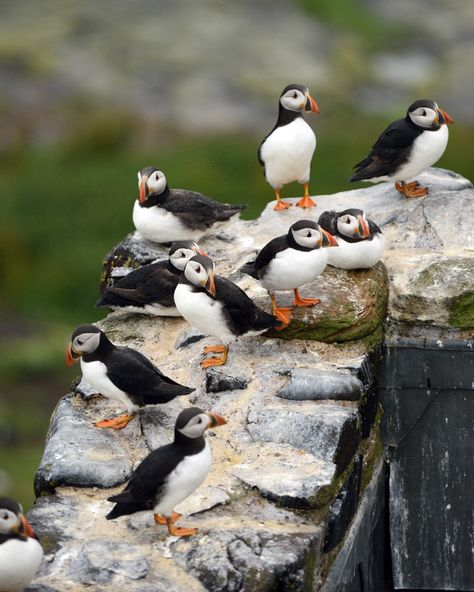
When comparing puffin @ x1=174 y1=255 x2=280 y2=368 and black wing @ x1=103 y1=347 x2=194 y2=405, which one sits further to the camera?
puffin @ x1=174 y1=255 x2=280 y2=368

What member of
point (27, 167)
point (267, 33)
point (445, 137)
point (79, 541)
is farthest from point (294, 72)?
point (79, 541)

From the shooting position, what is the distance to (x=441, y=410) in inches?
324

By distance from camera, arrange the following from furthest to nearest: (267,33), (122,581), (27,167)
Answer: (267,33)
(27,167)
(122,581)

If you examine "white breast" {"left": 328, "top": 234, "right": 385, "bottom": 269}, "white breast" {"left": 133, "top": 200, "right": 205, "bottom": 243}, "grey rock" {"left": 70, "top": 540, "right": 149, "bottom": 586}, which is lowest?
"grey rock" {"left": 70, "top": 540, "right": 149, "bottom": 586}

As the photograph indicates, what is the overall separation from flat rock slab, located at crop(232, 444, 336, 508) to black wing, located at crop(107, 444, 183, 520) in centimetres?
50

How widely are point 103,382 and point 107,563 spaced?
1418 millimetres

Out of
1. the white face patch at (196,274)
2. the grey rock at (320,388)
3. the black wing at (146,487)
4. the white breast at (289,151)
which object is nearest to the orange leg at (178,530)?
the black wing at (146,487)

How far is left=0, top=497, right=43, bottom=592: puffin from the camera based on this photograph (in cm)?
577

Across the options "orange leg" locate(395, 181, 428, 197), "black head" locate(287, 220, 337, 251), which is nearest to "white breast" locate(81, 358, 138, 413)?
"black head" locate(287, 220, 337, 251)

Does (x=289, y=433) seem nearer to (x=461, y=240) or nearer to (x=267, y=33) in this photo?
(x=461, y=240)

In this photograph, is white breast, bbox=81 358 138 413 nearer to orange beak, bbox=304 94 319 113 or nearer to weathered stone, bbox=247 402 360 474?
weathered stone, bbox=247 402 360 474

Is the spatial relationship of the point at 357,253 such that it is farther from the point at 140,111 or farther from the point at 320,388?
the point at 140,111

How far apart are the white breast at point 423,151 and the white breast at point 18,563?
453 cm

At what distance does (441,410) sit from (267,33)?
2033 centimetres
